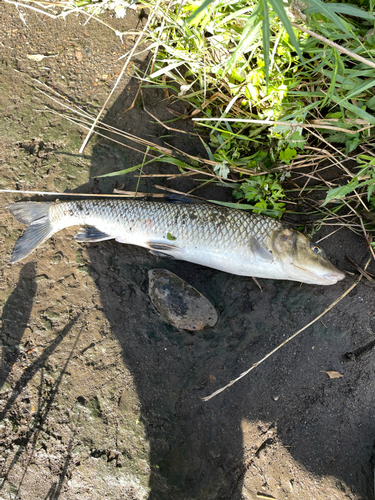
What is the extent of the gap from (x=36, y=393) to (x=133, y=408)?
1.09 meters

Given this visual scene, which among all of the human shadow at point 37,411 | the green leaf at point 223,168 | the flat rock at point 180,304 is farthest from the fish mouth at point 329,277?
the human shadow at point 37,411

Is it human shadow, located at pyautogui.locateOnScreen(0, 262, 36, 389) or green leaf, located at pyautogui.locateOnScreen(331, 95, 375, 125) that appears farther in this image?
human shadow, located at pyautogui.locateOnScreen(0, 262, 36, 389)

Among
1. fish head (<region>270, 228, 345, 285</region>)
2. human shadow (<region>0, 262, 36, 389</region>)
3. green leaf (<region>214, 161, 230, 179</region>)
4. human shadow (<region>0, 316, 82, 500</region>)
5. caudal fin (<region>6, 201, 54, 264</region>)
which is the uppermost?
green leaf (<region>214, 161, 230, 179</region>)

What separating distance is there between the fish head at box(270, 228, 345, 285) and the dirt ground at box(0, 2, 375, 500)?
33 centimetres

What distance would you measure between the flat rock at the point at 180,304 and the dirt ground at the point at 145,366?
16 cm

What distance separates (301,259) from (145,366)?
205 cm

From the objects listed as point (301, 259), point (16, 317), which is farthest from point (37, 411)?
point (301, 259)

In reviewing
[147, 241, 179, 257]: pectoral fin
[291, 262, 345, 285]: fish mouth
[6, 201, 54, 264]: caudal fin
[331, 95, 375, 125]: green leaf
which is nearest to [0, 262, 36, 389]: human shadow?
[6, 201, 54, 264]: caudal fin

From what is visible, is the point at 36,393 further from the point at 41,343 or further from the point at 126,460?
the point at 126,460

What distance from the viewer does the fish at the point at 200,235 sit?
324cm

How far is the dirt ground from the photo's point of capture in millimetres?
3180

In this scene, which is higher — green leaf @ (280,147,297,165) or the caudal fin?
green leaf @ (280,147,297,165)

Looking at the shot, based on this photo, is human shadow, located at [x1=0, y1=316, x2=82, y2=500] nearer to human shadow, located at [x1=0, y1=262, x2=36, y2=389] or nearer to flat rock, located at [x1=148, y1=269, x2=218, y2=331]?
human shadow, located at [x1=0, y1=262, x2=36, y2=389]

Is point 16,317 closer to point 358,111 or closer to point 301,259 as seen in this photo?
point 301,259
